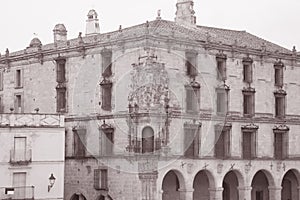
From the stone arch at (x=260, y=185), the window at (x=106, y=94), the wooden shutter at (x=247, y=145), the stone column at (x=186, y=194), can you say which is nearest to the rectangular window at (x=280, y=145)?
the stone arch at (x=260, y=185)

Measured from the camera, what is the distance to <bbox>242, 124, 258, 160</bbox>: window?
194 feet

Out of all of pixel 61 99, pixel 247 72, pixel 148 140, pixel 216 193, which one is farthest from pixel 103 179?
pixel 247 72

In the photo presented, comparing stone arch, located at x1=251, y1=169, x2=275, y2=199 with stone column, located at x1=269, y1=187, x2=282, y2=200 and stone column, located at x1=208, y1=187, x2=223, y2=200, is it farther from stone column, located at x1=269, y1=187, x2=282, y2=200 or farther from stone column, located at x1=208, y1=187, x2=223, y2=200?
stone column, located at x1=208, y1=187, x2=223, y2=200

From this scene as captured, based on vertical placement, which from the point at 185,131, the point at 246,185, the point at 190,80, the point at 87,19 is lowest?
the point at 246,185

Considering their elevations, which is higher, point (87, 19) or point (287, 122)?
point (87, 19)

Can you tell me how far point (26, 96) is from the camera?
6278cm

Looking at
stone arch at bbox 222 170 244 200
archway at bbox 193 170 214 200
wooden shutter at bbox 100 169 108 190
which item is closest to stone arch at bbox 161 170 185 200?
archway at bbox 193 170 214 200

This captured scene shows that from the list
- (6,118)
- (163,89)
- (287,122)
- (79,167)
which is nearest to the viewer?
(6,118)

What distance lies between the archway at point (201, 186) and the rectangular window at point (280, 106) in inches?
312

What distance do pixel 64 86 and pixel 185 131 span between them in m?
10.3

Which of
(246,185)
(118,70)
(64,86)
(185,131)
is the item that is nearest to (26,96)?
(64,86)

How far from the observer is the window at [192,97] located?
183 feet

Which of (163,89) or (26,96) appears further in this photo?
(26,96)

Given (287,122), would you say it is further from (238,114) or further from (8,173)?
(8,173)
